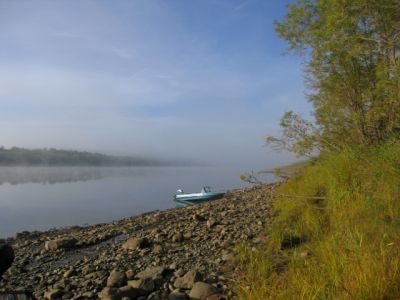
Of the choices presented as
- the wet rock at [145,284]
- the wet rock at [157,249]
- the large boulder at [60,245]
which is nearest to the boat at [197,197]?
the large boulder at [60,245]

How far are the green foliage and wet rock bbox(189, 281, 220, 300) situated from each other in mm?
5701

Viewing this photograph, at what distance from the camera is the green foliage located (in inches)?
309

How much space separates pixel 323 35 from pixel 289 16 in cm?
265

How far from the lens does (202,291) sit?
5.47 meters

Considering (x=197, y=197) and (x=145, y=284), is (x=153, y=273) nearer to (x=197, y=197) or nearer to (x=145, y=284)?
(x=145, y=284)

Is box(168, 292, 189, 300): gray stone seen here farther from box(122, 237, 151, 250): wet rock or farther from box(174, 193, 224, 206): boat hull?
box(174, 193, 224, 206): boat hull

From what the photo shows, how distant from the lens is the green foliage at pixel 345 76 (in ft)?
25.7

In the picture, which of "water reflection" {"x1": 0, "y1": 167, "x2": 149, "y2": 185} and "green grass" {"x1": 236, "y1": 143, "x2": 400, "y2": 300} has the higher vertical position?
"green grass" {"x1": 236, "y1": 143, "x2": 400, "y2": 300}

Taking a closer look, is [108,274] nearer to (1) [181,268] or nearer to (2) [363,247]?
(1) [181,268]

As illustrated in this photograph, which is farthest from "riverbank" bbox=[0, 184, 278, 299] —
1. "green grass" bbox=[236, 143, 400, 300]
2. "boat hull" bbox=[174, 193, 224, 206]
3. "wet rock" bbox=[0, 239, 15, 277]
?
"boat hull" bbox=[174, 193, 224, 206]

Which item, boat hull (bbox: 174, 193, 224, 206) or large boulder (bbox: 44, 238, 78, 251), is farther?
boat hull (bbox: 174, 193, 224, 206)

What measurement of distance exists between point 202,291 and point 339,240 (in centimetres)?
247

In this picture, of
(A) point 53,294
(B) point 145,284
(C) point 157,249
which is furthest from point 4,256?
(C) point 157,249

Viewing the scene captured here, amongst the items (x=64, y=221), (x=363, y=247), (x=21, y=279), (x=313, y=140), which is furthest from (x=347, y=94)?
(x=64, y=221)
